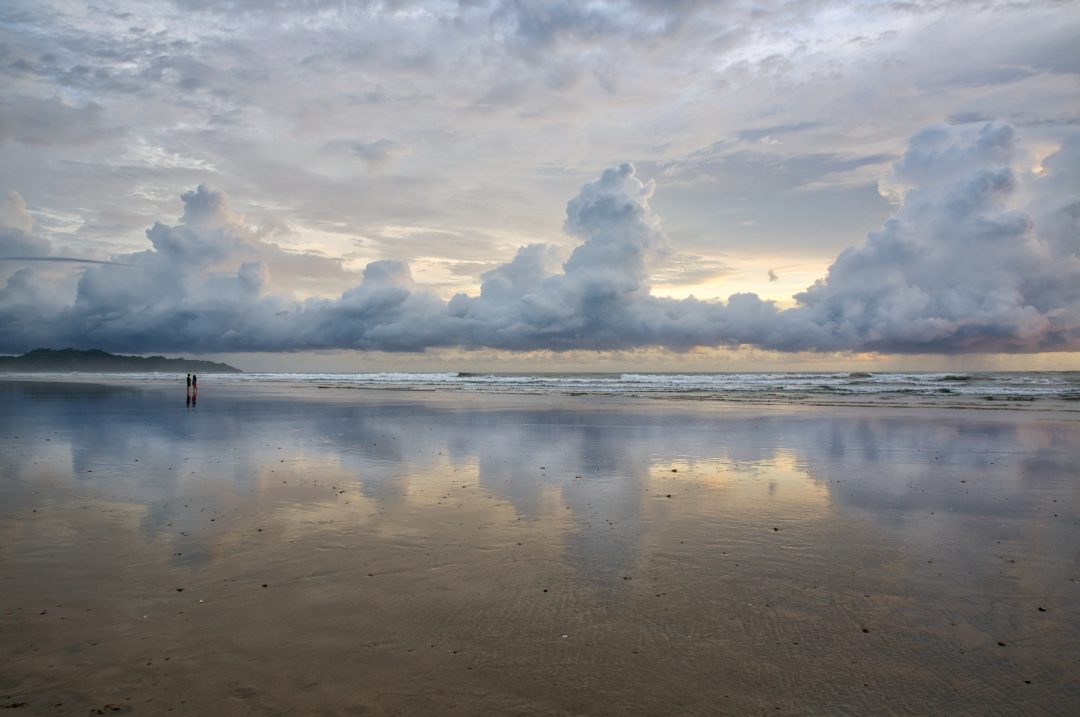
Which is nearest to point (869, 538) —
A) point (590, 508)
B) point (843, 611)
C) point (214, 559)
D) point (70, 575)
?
point (843, 611)

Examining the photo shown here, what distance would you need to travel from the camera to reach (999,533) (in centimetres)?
942

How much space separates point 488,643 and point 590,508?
5.30 metres

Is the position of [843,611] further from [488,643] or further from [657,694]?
[488,643]

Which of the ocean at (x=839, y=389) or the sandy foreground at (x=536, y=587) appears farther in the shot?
the ocean at (x=839, y=389)

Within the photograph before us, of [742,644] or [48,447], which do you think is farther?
[48,447]

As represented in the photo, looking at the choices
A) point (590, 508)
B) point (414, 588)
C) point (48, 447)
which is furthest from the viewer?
point (48, 447)

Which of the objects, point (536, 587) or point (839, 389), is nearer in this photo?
point (536, 587)

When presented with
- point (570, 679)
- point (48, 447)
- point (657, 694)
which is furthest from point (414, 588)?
point (48, 447)

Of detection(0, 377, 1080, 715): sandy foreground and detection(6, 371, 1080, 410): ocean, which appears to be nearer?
detection(0, 377, 1080, 715): sandy foreground

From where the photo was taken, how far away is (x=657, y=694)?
481 centimetres

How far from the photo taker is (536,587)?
700 cm

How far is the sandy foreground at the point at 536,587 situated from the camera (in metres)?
4.91

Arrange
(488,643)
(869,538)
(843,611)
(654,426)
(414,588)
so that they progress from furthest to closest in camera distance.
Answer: (654,426), (869,538), (414,588), (843,611), (488,643)

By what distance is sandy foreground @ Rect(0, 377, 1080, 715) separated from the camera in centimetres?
491
